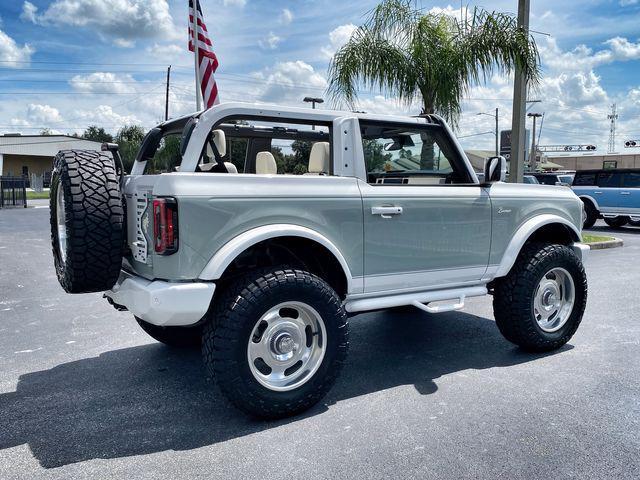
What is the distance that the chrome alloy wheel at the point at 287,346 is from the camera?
3.52 metres

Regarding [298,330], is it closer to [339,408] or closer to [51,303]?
[339,408]

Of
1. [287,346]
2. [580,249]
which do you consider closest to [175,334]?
[287,346]

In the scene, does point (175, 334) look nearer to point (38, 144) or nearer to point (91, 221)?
point (91, 221)

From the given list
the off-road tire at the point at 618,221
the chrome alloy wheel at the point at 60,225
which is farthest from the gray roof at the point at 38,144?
the chrome alloy wheel at the point at 60,225

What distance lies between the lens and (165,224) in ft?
10.6

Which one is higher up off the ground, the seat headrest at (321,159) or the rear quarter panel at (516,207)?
the seat headrest at (321,159)

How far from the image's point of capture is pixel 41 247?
1158 centimetres

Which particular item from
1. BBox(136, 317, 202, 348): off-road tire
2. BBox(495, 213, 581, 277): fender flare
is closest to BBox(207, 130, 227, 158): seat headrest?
BBox(136, 317, 202, 348): off-road tire

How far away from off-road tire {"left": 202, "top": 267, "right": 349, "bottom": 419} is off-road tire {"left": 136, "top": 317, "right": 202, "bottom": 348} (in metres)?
1.27

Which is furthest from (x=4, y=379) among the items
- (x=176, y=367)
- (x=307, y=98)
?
(x=307, y=98)

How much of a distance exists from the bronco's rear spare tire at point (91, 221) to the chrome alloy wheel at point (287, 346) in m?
0.99

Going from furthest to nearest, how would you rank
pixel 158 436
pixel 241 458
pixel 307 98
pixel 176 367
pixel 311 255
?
1. pixel 307 98
2. pixel 176 367
3. pixel 311 255
4. pixel 158 436
5. pixel 241 458

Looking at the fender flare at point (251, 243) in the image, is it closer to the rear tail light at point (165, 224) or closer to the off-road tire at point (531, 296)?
the rear tail light at point (165, 224)

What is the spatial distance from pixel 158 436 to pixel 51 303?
419cm
